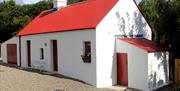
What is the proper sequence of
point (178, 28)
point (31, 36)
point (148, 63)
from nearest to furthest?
point (148, 63) < point (178, 28) < point (31, 36)

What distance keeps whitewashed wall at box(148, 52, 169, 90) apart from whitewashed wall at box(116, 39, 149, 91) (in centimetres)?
27

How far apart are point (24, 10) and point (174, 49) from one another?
94.6ft

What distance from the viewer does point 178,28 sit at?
17625mm

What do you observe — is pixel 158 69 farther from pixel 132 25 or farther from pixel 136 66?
pixel 132 25

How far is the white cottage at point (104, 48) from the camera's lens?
17219 millimetres

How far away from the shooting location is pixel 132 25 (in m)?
20.0

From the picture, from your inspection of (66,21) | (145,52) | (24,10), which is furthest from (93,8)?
(24,10)

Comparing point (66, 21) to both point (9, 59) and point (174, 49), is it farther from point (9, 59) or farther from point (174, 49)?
point (9, 59)

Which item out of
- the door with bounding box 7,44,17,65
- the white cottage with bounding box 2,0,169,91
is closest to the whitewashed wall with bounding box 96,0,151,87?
the white cottage with bounding box 2,0,169,91

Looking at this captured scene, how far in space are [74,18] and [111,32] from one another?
4117 mm

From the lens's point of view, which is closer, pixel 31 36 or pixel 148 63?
pixel 148 63

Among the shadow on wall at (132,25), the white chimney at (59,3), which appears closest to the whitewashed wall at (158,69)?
the shadow on wall at (132,25)

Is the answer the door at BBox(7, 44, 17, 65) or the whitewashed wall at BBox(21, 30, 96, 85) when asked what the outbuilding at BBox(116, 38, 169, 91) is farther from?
the door at BBox(7, 44, 17, 65)

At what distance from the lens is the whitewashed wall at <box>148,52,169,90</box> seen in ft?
55.1
